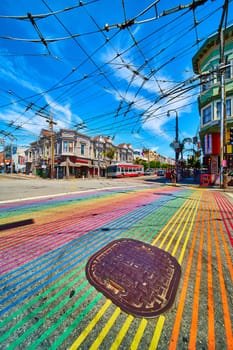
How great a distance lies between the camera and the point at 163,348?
48.4 inches

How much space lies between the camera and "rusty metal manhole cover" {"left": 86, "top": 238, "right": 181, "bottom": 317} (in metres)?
1.67

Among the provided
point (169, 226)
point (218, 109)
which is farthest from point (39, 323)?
point (218, 109)

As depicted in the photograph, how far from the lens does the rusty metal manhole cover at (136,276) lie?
1.67 meters

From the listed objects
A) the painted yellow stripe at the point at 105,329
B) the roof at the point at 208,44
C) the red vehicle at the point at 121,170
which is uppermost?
the roof at the point at 208,44

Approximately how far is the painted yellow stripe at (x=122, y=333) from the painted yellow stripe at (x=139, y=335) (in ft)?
0.32

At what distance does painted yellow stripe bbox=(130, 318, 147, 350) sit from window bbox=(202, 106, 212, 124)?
20180 millimetres

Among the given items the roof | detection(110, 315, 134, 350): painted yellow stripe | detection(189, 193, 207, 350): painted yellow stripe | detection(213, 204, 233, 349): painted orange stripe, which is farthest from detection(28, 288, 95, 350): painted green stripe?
the roof

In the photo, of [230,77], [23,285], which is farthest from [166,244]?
[230,77]

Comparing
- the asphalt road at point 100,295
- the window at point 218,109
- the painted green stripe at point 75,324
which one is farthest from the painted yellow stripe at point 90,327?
the window at point 218,109

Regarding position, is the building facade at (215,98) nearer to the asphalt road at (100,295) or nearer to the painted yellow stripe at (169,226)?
the painted yellow stripe at (169,226)

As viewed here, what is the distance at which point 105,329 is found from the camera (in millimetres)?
1363

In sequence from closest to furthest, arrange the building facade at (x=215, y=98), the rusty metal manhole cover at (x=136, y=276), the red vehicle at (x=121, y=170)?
the rusty metal manhole cover at (x=136, y=276) < the building facade at (x=215, y=98) < the red vehicle at (x=121, y=170)

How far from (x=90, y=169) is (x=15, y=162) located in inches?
1489

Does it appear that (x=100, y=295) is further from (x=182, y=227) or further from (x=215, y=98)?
(x=215, y=98)
